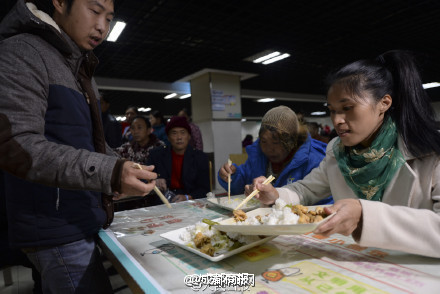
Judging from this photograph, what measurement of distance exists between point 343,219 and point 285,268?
237mm

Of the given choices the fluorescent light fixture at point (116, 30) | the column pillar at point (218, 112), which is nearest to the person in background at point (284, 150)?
the fluorescent light fixture at point (116, 30)

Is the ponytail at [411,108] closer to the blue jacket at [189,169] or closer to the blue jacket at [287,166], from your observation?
the blue jacket at [287,166]

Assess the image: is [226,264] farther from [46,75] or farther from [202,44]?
[202,44]

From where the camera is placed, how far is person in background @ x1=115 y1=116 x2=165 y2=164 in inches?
143

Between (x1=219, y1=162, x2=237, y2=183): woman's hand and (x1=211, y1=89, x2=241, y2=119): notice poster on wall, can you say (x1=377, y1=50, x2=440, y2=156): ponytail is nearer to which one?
(x1=219, y1=162, x2=237, y2=183): woman's hand

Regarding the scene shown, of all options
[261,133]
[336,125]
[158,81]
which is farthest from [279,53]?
[336,125]

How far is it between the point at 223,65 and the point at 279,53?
5.33ft

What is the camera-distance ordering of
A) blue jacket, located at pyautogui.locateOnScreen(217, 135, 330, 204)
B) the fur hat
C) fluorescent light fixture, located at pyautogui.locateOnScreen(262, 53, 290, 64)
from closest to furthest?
blue jacket, located at pyautogui.locateOnScreen(217, 135, 330, 204)
the fur hat
fluorescent light fixture, located at pyautogui.locateOnScreen(262, 53, 290, 64)

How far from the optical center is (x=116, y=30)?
15.2 ft

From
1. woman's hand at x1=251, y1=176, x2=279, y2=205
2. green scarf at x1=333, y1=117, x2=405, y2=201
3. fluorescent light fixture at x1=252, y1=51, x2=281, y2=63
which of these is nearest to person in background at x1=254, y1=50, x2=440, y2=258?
green scarf at x1=333, y1=117, x2=405, y2=201

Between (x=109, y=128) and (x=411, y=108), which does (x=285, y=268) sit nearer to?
(x=411, y=108)

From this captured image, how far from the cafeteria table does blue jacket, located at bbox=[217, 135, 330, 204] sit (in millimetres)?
917

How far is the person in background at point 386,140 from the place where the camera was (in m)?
0.90

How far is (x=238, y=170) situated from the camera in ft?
7.24
